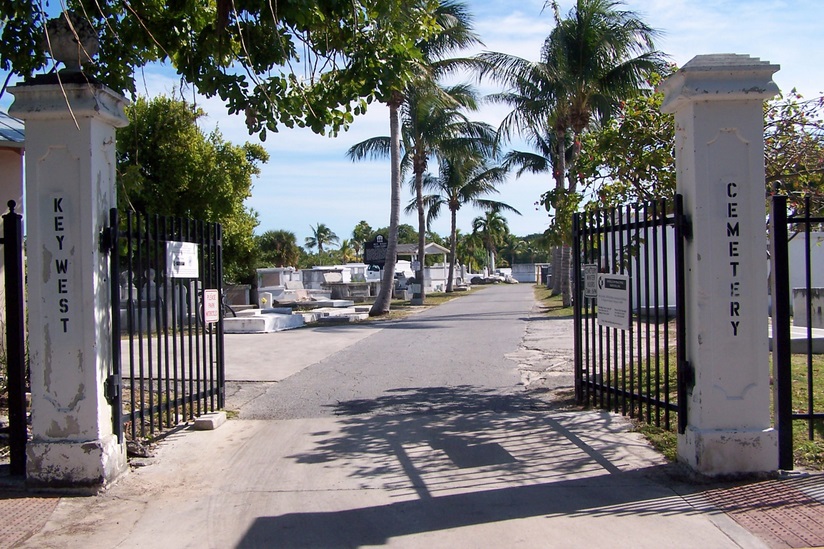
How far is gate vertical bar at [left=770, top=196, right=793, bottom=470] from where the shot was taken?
5.70m

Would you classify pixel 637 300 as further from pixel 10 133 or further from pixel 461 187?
pixel 461 187

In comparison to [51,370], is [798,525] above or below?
below

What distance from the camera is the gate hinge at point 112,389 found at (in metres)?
5.88

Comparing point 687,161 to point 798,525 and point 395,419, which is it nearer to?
point 798,525

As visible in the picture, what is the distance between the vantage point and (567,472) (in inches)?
237

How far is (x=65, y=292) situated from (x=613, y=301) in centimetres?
522

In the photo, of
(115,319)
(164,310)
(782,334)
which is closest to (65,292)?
(115,319)

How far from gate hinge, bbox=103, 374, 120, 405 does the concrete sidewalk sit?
0.71 metres

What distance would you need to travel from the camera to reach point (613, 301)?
7398 mm

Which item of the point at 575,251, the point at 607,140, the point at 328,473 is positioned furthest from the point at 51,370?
the point at 607,140

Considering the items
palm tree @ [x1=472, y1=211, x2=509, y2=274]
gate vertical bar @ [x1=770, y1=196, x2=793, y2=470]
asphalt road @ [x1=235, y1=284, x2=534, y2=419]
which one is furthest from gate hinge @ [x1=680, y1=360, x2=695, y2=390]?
palm tree @ [x1=472, y1=211, x2=509, y2=274]

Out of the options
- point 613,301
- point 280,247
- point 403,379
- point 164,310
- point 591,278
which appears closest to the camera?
point 613,301

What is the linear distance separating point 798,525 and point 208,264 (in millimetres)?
6577

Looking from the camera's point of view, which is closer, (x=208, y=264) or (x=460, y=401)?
(x=208, y=264)
